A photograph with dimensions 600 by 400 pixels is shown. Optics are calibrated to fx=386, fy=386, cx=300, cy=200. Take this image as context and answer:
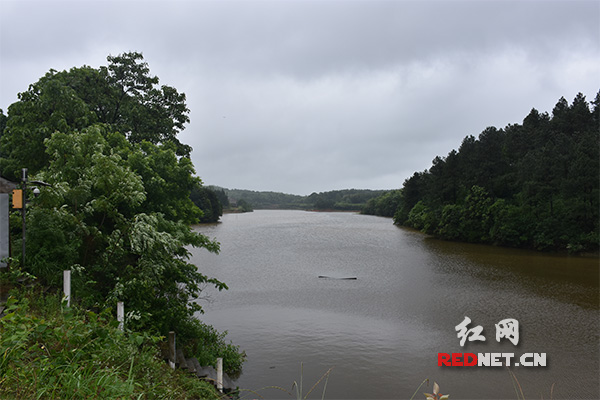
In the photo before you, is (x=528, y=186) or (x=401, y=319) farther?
(x=528, y=186)

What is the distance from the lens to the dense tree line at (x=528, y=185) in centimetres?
3014

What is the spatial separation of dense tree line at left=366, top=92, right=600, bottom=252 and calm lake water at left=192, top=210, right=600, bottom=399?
151 inches

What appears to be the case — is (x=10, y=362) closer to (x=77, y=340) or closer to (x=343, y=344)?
(x=77, y=340)

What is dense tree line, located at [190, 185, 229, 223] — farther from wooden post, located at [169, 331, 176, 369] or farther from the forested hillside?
the forested hillside

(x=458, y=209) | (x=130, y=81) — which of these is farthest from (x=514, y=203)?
(x=130, y=81)

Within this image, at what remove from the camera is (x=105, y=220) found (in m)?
10.9

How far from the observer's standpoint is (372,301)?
17.2m

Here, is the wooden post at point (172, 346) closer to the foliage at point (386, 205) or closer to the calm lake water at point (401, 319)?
the calm lake water at point (401, 319)

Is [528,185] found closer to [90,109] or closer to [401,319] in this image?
[401,319]

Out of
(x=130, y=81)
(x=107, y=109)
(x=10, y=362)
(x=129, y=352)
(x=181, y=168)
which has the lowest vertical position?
(x=129, y=352)

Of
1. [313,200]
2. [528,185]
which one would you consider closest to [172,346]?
[528,185]

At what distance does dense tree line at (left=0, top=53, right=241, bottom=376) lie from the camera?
341 inches

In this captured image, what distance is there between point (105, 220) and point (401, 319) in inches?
427

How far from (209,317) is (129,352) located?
1102 centimetres
